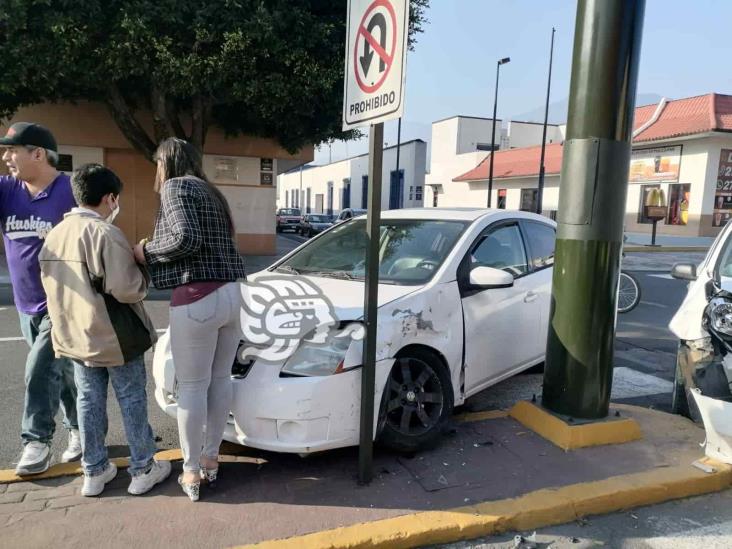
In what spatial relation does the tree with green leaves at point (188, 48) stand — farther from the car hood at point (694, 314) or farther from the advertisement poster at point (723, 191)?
the advertisement poster at point (723, 191)

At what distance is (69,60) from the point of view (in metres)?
10.3

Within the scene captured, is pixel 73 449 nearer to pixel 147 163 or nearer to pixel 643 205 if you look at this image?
pixel 147 163

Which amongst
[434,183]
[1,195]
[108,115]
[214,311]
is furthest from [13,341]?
[434,183]

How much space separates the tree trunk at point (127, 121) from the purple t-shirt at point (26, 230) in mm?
10173

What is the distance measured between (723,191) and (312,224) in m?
18.5

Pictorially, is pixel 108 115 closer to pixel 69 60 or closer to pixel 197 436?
pixel 69 60

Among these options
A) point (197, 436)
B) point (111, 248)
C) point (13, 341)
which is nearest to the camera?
point (111, 248)

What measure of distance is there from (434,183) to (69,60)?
116 feet

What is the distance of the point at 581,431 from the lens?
145 inches

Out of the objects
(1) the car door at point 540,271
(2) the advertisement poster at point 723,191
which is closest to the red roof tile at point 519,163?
(2) the advertisement poster at point 723,191

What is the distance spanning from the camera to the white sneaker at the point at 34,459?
314 centimetres

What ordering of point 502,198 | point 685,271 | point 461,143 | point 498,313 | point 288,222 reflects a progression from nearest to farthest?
point 498,313 → point 685,271 → point 288,222 → point 502,198 → point 461,143

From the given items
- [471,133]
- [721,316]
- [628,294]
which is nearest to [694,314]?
[721,316]

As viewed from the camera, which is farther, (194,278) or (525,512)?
(525,512)
